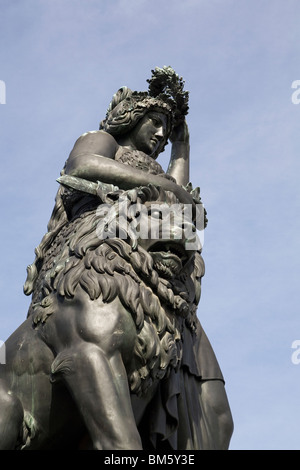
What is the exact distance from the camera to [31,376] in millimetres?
7273

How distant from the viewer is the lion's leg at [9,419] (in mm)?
6934

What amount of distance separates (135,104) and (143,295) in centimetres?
254

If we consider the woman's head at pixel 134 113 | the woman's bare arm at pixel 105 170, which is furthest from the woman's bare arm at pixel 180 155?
the woman's bare arm at pixel 105 170

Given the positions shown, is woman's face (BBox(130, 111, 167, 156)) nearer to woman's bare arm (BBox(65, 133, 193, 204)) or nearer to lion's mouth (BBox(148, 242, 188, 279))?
woman's bare arm (BBox(65, 133, 193, 204))

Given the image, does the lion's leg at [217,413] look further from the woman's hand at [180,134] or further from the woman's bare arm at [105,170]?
the woman's hand at [180,134]

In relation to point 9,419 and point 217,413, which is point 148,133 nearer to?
point 217,413

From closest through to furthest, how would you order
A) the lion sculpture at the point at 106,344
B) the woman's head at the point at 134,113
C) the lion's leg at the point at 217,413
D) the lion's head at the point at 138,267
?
1. the lion sculpture at the point at 106,344
2. the lion's head at the point at 138,267
3. the lion's leg at the point at 217,413
4. the woman's head at the point at 134,113

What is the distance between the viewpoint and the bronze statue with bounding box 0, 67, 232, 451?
700 centimetres

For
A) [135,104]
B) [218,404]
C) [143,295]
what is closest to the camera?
[143,295]

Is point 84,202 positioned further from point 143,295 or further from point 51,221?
point 143,295

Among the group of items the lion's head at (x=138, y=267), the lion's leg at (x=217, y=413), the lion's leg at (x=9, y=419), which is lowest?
the lion's leg at (x=9, y=419)

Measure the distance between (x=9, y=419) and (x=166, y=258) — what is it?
1926 mm
